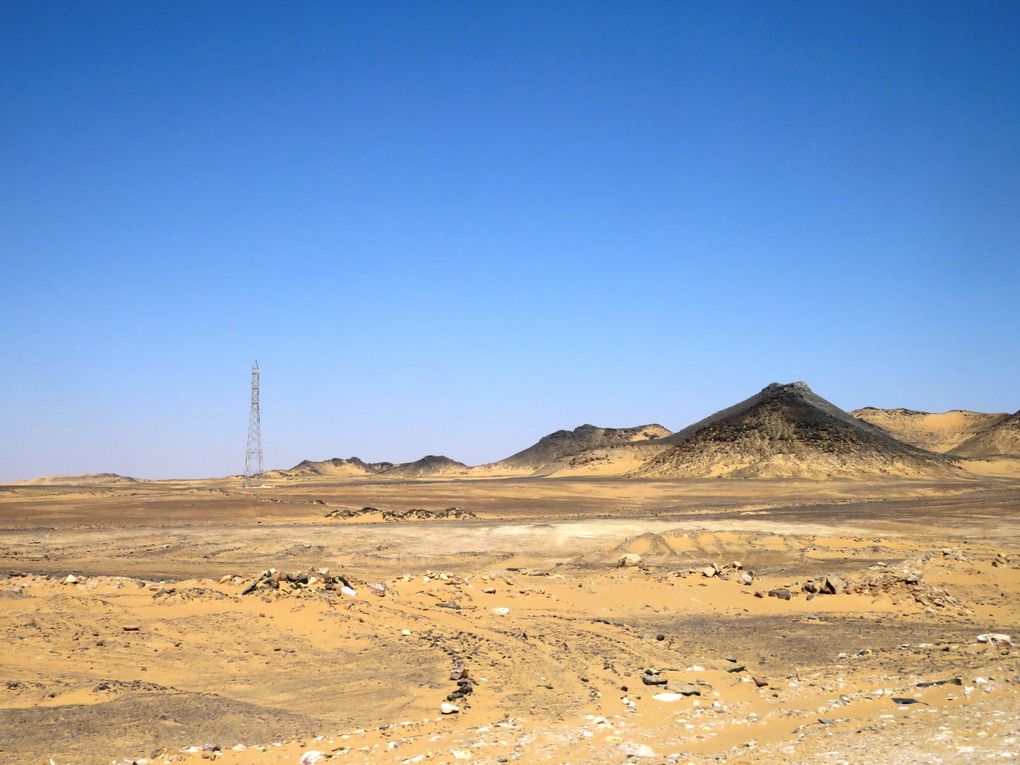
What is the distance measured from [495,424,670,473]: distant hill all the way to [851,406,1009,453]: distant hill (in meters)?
40.5

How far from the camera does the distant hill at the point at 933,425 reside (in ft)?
450

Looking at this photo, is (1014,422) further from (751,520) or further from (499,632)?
(499,632)

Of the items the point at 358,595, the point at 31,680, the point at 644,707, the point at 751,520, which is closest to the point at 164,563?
the point at 358,595

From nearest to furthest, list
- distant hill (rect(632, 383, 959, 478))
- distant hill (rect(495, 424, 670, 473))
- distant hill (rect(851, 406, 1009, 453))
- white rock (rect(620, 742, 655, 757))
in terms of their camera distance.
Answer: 1. white rock (rect(620, 742, 655, 757))
2. distant hill (rect(632, 383, 959, 478))
3. distant hill (rect(851, 406, 1009, 453))
4. distant hill (rect(495, 424, 670, 473))

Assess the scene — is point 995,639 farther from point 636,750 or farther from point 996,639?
point 636,750

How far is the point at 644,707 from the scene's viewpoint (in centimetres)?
959

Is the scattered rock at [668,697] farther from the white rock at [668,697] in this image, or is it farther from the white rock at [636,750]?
the white rock at [636,750]

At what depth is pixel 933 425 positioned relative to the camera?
485 feet

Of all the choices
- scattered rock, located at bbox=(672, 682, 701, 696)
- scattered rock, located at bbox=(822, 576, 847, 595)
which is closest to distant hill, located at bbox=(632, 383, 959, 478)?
scattered rock, located at bbox=(822, 576, 847, 595)

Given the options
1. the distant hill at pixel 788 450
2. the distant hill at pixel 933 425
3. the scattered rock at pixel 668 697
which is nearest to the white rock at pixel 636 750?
the scattered rock at pixel 668 697

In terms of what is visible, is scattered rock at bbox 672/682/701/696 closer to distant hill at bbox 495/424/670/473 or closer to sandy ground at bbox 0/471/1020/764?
sandy ground at bbox 0/471/1020/764

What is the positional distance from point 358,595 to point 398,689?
4.88 m

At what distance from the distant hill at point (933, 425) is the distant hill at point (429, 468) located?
266ft

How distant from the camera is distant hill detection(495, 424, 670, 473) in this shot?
159 meters
